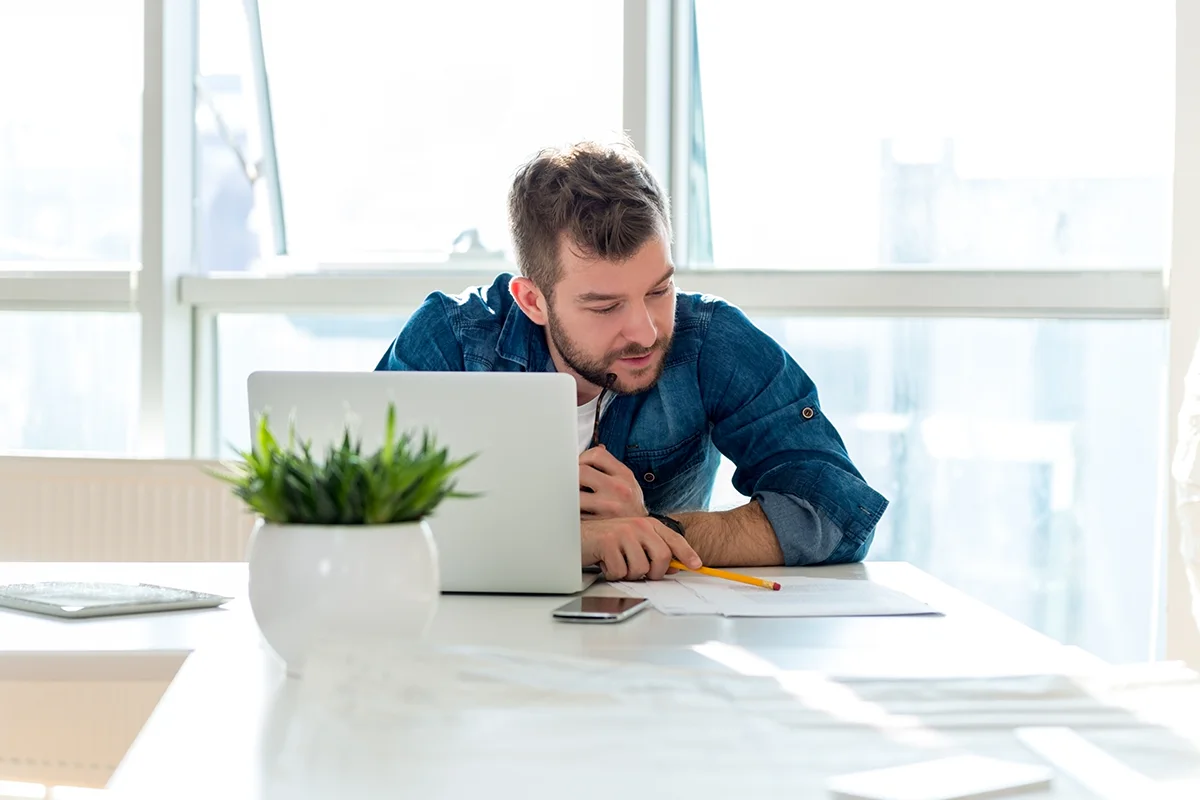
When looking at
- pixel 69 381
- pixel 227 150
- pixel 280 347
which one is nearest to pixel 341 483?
pixel 280 347

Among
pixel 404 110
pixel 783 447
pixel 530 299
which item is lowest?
pixel 783 447

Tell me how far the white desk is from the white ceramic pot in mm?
47

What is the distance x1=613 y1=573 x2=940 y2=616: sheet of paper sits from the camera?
4.47 feet

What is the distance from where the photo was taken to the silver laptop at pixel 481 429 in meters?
1.39

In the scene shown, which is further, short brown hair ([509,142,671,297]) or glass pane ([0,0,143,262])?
glass pane ([0,0,143,262])

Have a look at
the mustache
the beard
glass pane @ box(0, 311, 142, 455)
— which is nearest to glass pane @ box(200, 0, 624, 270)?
glass pane @ box(0, 311, 142, 455)

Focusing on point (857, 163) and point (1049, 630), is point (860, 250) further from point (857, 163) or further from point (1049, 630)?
point (1049, 630)

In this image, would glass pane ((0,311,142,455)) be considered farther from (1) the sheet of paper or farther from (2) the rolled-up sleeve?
(1) the sheet of paper

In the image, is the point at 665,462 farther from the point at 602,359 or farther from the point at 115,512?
the point at 115,512

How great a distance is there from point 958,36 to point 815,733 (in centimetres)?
277

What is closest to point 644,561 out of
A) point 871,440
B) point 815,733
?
point 815,733

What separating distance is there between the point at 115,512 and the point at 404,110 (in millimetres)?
1332

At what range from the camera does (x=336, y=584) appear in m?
0.98

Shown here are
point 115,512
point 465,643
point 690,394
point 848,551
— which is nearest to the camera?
point 465,643
